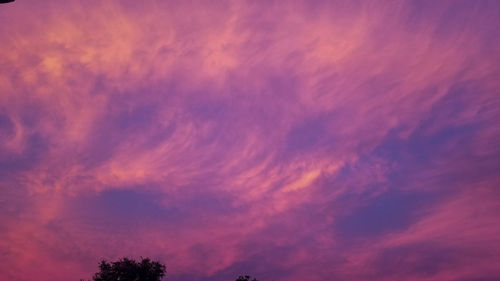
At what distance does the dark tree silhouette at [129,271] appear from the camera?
72.4 metres

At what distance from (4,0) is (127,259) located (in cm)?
7273

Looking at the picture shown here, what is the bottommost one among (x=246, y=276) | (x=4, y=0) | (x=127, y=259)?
(x=4, y=0)

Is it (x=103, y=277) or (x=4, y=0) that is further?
(x=103, y=277)

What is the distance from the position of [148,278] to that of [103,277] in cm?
755

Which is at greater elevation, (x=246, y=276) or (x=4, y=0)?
(x=246, y=276)

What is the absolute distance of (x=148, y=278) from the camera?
73.4 metres

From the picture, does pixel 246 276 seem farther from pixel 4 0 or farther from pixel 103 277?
pixel 4 0

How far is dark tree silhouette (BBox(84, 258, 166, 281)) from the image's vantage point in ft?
237

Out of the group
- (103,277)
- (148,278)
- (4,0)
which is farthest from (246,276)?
(4,0)

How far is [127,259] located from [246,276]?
21.1m

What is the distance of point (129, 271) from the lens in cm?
7281

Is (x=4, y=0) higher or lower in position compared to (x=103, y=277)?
lower

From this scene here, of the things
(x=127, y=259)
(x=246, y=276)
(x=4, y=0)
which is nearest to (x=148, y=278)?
(x=127, y=259)

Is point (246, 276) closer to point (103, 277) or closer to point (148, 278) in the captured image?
point (148, 278)
